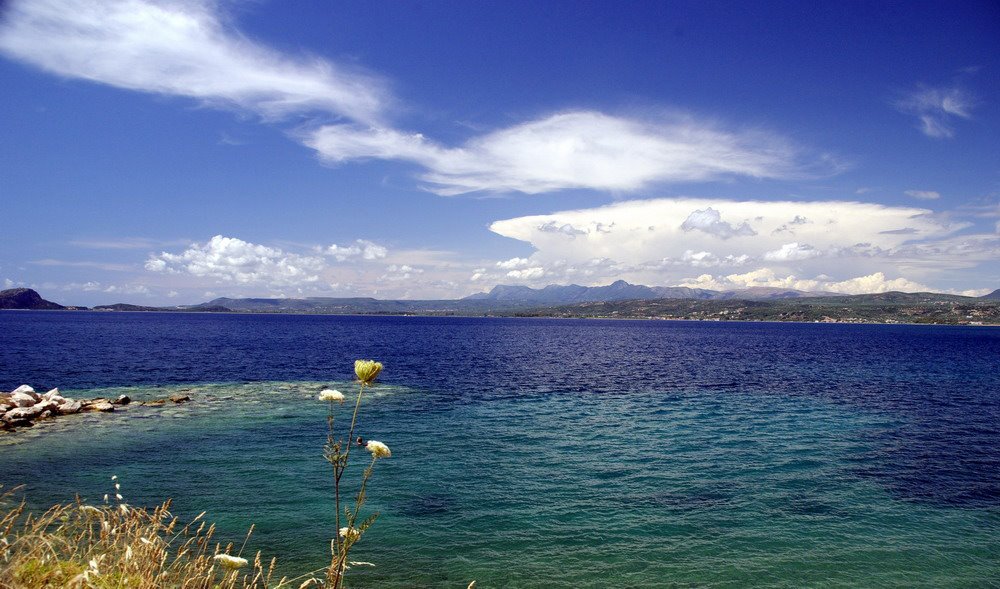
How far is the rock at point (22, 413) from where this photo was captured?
3177 cm

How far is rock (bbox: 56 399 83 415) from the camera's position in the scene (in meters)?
35.3

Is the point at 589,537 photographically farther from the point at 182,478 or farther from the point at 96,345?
the point at 96,345

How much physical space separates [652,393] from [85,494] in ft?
143

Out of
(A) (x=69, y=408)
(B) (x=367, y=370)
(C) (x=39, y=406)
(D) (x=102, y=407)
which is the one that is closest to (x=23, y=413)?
(C) (x=39, y=406)

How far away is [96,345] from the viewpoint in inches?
3846

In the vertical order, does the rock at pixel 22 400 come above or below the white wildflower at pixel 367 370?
below

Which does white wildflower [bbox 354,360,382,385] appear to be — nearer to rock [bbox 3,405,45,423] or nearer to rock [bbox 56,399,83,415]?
rock [bbox 3,405,45,423]

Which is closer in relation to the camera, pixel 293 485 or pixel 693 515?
pixel 693 515

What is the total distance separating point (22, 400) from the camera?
112 ft

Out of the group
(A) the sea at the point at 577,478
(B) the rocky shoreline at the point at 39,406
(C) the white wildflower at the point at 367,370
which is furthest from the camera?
(B) the rocky shoreline at the point at 39,406

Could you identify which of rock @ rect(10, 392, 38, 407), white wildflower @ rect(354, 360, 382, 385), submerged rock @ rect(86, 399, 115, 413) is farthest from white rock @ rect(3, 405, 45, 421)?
white wildflower @ rect(354, 360, 382, 385)

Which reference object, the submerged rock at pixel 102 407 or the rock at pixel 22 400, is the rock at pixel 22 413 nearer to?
the rock at pixel 22 400

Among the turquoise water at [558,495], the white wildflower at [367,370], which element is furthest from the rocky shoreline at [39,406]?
the white wildflower at [367,370]

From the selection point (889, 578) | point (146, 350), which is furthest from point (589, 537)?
point (146, 350)
